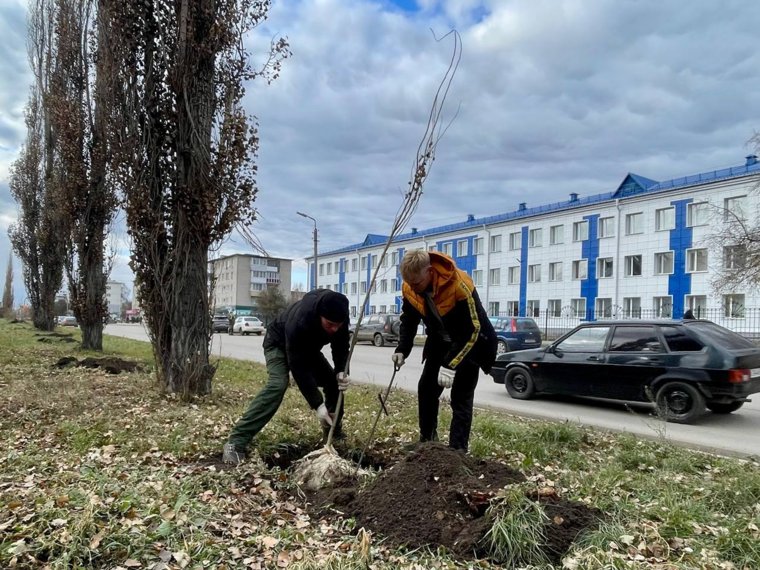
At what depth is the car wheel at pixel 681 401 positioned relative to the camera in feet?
24.1

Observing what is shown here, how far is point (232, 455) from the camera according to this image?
416 cm

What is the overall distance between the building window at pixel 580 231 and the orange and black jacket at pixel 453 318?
3468 cm

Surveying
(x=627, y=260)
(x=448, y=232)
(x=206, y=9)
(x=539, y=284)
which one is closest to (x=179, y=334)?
(x=206, y=9)

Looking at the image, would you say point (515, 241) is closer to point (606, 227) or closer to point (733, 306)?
point (606, 227)

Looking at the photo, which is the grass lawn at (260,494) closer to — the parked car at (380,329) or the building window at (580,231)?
the parked car at (380,329)

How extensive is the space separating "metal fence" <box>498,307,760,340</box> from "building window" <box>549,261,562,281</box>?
7.57ft

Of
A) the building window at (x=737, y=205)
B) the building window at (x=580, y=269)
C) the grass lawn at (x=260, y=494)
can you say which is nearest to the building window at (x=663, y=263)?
the building window at (x=737, y=205)

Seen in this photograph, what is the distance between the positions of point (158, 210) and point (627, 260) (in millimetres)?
32867

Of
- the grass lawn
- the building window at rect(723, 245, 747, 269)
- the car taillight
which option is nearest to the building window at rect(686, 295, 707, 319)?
the building window at rect(723, 245, 747, 269)

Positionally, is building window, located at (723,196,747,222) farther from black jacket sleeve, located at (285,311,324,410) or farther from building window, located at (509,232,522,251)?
black jacket sleeve, located at (285,311,324,410)

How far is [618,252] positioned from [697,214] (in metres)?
4.95

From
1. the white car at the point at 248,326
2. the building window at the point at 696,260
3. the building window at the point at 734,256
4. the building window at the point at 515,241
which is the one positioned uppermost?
the building window at the point at 515,241

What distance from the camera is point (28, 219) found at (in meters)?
25.4

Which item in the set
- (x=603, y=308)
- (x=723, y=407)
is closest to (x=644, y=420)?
(x=723, y=407)
